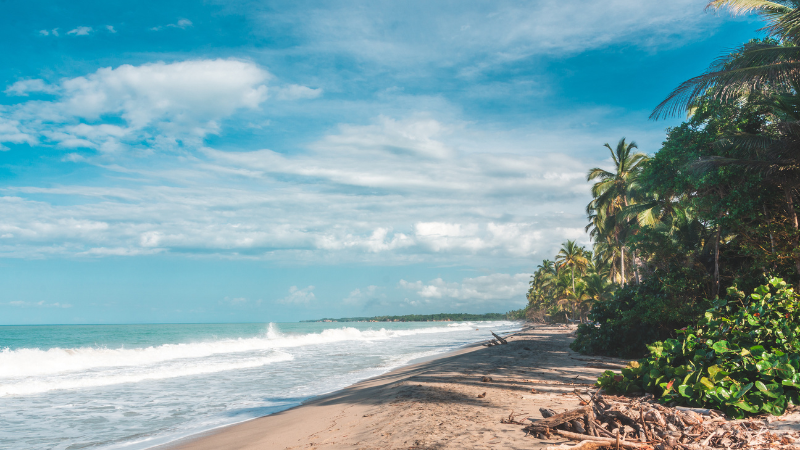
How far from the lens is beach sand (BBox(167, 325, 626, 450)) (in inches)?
216

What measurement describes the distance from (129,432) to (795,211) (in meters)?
14.8

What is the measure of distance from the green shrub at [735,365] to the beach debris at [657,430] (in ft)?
0.71

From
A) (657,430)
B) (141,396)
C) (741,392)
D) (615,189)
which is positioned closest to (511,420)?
(657,430)

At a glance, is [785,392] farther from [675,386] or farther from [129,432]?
[129,432]

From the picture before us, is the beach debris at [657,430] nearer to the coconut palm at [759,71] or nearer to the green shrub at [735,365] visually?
the green shrub at [735,365]

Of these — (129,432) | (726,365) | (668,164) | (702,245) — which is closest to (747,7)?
(668,164)

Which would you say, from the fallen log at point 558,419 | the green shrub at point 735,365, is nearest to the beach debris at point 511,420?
the fallen log at point 558,419

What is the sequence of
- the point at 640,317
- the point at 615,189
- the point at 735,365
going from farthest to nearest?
1. the point at 615,189
2. the point at 640,317
3. the point at 735,365

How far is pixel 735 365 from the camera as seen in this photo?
5.49m

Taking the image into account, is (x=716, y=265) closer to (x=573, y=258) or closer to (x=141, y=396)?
(x=141, y=396)

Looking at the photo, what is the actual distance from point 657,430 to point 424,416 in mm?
3235

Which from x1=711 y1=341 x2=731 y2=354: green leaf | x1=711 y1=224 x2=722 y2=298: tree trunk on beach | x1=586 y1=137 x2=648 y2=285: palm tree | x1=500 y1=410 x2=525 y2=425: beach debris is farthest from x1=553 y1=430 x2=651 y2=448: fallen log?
x1=586 y1=137 x2=648 y2=285: palm tree

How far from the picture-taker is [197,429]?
8.71 meters

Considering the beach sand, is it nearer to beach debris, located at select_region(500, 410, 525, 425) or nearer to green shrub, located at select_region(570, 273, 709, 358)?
beach debris, located at select_region(500, 410, 525, 425)
